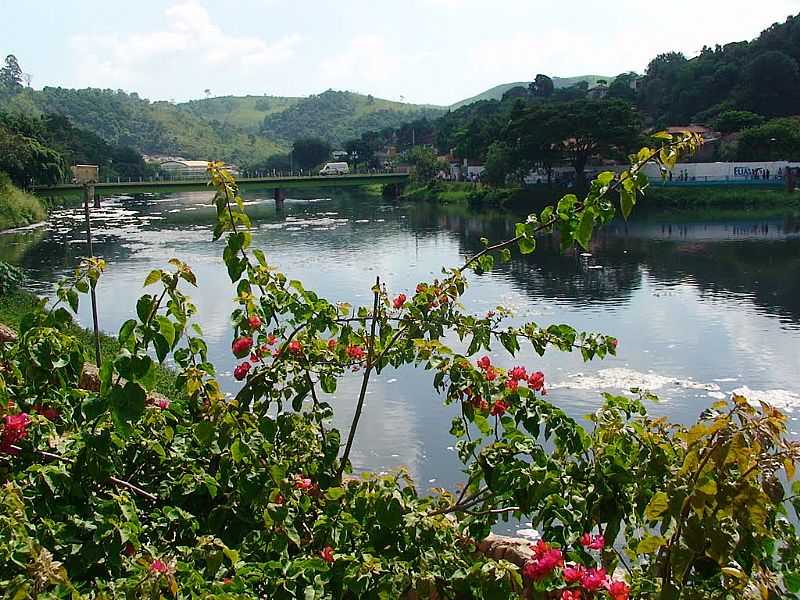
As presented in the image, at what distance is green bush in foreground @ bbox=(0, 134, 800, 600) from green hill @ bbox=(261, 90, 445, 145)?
11912cm

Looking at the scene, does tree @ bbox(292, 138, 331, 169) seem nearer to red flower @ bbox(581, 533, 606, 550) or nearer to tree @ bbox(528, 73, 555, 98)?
tree @ bbox(528, 73, 555, 98)

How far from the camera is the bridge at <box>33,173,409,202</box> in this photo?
128ft

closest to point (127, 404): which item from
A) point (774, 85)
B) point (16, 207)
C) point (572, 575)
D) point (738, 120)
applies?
point (572, 575)

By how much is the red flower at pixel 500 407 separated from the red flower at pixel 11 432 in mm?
1551

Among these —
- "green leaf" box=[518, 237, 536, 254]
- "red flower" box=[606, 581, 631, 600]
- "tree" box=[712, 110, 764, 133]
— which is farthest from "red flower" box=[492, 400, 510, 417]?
"tree" box=[712, 110, 764, 133]

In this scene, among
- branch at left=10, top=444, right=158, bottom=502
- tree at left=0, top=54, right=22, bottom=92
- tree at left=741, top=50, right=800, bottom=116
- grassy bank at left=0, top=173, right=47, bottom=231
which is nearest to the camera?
branch at left=10, top=444, right=158, bottom=502

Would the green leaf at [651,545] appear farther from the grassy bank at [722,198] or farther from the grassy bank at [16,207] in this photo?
the grassy bank at [722,198]

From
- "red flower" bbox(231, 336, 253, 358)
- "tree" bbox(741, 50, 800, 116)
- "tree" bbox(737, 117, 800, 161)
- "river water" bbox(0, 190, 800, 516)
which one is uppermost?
"tree" bbox(741, 50, 800, 116)

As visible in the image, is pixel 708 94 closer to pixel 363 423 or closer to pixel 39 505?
pixel 363 423

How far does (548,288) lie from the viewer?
17.8 meters

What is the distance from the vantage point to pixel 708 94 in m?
56.7

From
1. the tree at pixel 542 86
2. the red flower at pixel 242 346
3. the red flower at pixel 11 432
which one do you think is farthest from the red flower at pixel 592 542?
the tree at pixel 542 86

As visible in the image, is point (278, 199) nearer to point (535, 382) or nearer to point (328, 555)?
point (535, 382)

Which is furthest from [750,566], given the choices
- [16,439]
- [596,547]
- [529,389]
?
[16,439]
